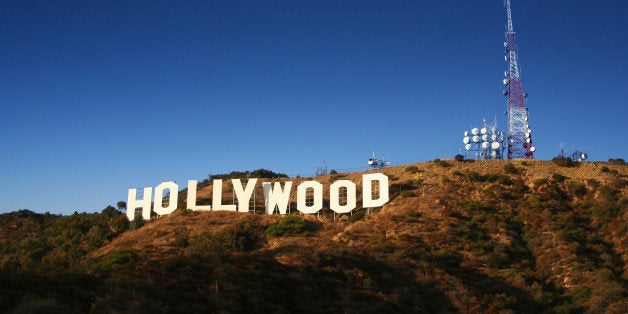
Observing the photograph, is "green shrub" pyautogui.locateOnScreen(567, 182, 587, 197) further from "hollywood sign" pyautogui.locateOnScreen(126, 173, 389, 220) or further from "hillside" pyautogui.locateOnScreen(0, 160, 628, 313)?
"hollywood sign" pyautogui.locateOnScreen(126, 173, 389, 220)

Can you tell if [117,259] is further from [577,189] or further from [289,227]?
[577,189]

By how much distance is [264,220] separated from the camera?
69.7 metres

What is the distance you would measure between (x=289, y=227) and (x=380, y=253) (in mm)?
11968

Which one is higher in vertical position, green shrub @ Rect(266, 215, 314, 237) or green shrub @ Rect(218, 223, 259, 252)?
green shrub @ Rect(266, 215, 314, 237)

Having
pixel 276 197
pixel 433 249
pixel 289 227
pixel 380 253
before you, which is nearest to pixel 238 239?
pixel 289 227

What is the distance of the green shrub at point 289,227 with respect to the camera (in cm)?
6475

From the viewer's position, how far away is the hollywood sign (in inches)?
2694

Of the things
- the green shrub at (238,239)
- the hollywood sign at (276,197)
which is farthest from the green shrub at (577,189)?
the green shrub at (238,239)

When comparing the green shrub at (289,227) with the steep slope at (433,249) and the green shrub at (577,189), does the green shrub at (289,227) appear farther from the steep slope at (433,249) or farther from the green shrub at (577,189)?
the green shrub at (577,189)

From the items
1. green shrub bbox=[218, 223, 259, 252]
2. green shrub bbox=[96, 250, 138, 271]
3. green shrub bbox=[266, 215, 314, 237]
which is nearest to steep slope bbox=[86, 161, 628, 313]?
green shrub bbox=[218, 223, 259, 252]

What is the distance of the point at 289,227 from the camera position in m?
65.5

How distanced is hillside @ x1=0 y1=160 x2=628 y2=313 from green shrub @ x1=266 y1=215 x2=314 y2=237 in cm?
15

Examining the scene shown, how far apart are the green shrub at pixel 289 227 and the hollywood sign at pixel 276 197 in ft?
8.85

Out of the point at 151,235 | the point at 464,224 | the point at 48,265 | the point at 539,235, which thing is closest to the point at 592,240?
the point at 539,235
